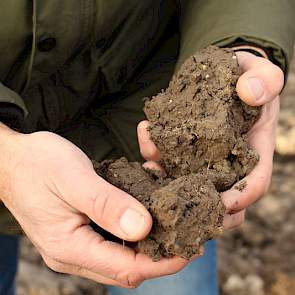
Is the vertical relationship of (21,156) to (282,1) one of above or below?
below

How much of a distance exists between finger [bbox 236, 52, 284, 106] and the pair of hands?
26 cm

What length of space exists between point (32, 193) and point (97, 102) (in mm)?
641

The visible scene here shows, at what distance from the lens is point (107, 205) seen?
1.39m

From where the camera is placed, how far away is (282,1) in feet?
6.44

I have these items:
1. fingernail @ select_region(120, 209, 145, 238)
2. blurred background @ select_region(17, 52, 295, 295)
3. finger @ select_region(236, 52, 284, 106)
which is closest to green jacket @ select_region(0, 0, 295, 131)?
finger @ select_region(236, 52, 284, 106)

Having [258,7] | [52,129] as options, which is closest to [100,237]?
[52,129]

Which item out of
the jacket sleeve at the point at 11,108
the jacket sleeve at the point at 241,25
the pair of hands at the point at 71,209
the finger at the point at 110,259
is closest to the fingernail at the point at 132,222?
the pair of hands at the point at 71,209

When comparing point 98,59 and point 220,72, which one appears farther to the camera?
point 98,59

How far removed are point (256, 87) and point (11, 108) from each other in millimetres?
638

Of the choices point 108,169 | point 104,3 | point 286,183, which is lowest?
point 286,183

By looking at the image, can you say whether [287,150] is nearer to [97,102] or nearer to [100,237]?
[97,102]

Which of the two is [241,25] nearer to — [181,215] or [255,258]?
[181,215]

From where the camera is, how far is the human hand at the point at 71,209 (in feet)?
4.57

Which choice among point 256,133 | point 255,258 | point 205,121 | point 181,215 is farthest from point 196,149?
point 255,258
